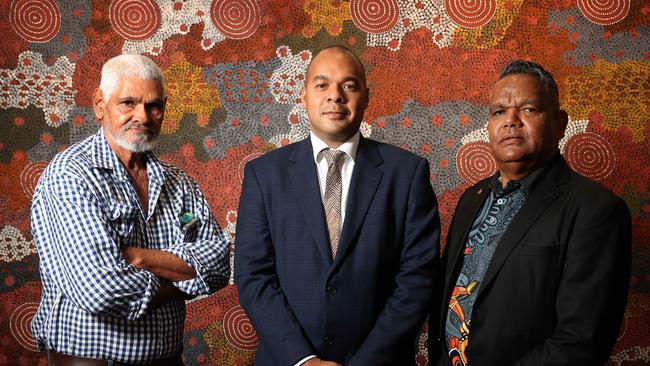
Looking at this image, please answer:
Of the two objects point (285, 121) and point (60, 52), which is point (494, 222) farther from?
point (60, 52)

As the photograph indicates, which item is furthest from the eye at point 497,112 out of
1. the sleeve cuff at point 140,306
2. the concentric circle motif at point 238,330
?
the concentric circle motif at point 238,330

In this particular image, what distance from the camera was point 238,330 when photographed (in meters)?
3.51

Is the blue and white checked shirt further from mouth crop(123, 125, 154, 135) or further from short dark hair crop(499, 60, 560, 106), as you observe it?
short dark hair crop(499, 60, 560, 106)

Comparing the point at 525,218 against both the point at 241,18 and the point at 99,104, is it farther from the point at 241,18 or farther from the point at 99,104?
the point at 241,18

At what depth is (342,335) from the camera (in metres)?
2.18

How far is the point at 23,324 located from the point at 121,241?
66.9 inches

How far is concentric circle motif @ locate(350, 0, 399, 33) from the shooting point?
344cm

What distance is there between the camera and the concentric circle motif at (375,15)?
3443 mm

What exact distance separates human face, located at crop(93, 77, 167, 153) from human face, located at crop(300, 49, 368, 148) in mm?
553

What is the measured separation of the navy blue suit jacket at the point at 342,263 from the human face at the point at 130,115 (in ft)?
1.31

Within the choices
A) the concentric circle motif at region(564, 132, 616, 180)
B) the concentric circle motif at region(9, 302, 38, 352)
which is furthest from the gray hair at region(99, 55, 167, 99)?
the concentric circle motif at region(564, 132, 616, 180)

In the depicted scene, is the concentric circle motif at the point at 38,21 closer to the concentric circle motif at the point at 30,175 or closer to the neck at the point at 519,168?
the concentric circle motif at the point at 30,175

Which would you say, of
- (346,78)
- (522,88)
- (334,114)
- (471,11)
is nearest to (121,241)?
(334,114)

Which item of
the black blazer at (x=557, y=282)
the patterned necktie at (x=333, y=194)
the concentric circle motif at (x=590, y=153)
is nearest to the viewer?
the black blazer at (x=557, y=282)
